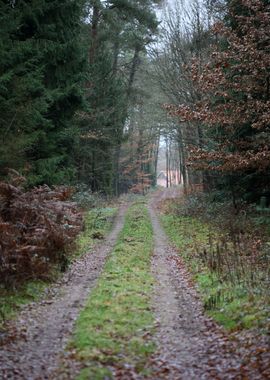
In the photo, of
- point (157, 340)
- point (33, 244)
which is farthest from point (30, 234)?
point (157, 340)

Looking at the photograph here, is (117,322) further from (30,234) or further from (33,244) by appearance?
(30,234)

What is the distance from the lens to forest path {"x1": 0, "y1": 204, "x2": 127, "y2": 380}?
20.3 feet

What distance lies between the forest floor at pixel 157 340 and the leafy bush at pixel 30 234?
0.91 metres

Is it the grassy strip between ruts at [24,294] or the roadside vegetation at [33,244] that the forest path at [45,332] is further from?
the roadside vegetation at [33,244]

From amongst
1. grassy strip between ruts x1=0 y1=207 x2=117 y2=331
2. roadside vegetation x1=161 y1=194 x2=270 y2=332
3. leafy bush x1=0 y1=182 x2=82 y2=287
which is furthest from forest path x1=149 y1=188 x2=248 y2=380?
leafy bush x1=0 y1=182 x2=82 y2=287

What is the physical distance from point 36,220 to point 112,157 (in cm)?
2424

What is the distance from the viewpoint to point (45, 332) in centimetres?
766

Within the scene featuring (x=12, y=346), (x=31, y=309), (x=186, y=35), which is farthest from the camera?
(x=186, y=35)

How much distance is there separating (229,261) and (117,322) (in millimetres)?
4925

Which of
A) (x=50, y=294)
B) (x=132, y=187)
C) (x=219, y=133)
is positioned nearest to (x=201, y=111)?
(x=219, y=133)

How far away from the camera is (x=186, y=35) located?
1087 inches

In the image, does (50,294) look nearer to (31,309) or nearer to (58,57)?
(31,309)

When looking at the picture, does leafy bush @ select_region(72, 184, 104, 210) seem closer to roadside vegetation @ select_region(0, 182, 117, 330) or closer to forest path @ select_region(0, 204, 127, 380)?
roadside vegetation @ select_region(0, 182, 117, 330)

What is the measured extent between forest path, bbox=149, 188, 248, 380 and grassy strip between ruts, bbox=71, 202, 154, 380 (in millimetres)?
267
